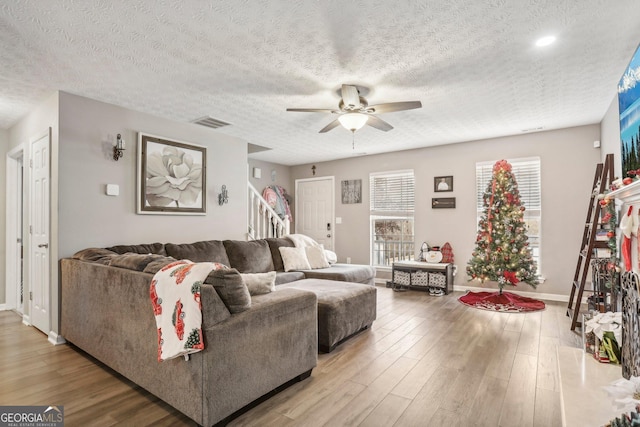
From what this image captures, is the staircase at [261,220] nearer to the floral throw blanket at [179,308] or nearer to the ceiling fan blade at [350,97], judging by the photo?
the ceiling fan blade at [350,97]

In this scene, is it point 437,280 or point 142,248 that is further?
point 437,280

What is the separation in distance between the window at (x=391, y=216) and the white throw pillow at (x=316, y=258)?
6.35 feet

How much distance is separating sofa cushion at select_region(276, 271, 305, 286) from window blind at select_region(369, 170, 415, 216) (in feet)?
8.63

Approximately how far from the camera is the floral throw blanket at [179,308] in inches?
69.3

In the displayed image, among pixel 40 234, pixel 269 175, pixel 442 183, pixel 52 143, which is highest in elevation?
pixel 269 175

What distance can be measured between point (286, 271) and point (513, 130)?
3.82 meters

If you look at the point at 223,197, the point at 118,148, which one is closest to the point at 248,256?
the point at 223,197

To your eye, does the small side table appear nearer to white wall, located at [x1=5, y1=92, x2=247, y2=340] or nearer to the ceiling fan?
the ceiling fan

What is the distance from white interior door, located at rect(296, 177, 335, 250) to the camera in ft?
23.7

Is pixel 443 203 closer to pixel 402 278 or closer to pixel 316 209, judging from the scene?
pixel 402 278

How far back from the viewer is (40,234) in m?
3.57

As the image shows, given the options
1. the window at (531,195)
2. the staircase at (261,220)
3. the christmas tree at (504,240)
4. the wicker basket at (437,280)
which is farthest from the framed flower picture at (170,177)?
the window at (531,195)

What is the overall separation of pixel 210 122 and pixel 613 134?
4.69 metres

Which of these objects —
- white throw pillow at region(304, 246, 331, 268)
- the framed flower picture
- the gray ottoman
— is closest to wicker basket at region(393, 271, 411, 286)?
white throw pillow at region(304, 246, 331, 268)
